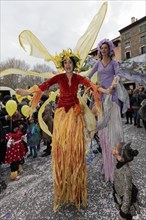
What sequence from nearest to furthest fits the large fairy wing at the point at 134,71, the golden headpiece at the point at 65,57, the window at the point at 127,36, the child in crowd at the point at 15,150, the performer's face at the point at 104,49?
the golden headpiece at the point at 65,57 → the performer's face at the point at 104,49 → the child in crowd at the point at 15,150 → the large fairy wing at the point at 134,71 → the window at the point at 127,36

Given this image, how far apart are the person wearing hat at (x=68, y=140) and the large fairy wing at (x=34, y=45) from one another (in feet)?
0.69

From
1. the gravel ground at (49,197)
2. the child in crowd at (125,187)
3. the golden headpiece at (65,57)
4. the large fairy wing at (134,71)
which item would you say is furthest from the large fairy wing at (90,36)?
the large fairy wing at (134,71)

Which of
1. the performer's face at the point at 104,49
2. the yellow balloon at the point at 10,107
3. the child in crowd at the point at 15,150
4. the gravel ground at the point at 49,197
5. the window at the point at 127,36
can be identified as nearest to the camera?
the gravel ground at the point at 49,197

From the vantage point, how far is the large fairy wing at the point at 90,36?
7.92 feet

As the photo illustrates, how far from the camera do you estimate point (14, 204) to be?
2510mm

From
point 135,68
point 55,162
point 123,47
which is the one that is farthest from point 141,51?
point 55,162

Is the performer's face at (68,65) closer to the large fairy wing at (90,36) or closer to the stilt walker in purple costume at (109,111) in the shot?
the large fairy wing at (90,36)

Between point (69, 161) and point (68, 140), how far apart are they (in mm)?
234

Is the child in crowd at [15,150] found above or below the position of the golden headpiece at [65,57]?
below

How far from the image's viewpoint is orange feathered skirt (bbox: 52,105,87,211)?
7.35 feet

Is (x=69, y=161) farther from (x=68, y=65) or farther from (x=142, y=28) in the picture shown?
(x=142, y=28)

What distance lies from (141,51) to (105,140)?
2886 centimetres

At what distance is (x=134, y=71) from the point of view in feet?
25.7

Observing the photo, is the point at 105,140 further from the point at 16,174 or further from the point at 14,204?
the point at 16,174
